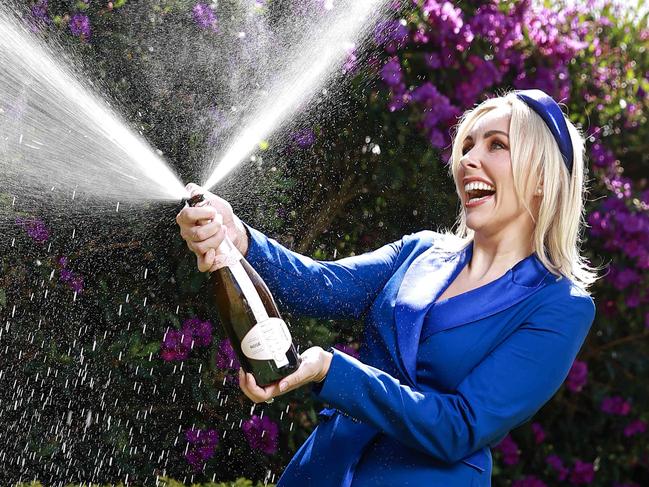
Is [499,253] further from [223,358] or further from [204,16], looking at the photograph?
[204,16]

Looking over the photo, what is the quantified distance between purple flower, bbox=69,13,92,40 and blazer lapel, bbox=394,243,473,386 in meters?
1.70

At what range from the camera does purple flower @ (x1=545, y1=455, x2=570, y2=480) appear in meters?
4.76

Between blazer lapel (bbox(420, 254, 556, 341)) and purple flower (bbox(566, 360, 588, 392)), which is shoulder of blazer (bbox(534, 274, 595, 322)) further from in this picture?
purple flower (bbox(566, 360, 588, 392))

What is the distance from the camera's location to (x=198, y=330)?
354 cm

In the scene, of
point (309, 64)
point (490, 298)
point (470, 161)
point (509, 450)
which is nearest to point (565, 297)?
point (490, 298)

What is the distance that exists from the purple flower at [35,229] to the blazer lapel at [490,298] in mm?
1785

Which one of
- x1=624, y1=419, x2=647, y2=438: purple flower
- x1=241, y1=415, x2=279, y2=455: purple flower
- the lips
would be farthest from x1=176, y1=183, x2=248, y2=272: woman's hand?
x1=624, y1=419, x2=647, y2=438: purple flower

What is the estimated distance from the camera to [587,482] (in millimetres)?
4875

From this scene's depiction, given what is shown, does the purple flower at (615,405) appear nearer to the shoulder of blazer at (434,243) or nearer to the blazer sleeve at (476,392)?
the shoulder of blazer at (434,243)

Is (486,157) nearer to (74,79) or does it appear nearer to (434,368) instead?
(434,368)

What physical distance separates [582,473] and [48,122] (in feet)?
10.4

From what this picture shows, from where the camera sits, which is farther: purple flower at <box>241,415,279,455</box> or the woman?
purple flower at <box>241,415,279,455</box>

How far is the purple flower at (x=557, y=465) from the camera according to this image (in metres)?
4.76

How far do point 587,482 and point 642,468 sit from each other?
2.33ft
